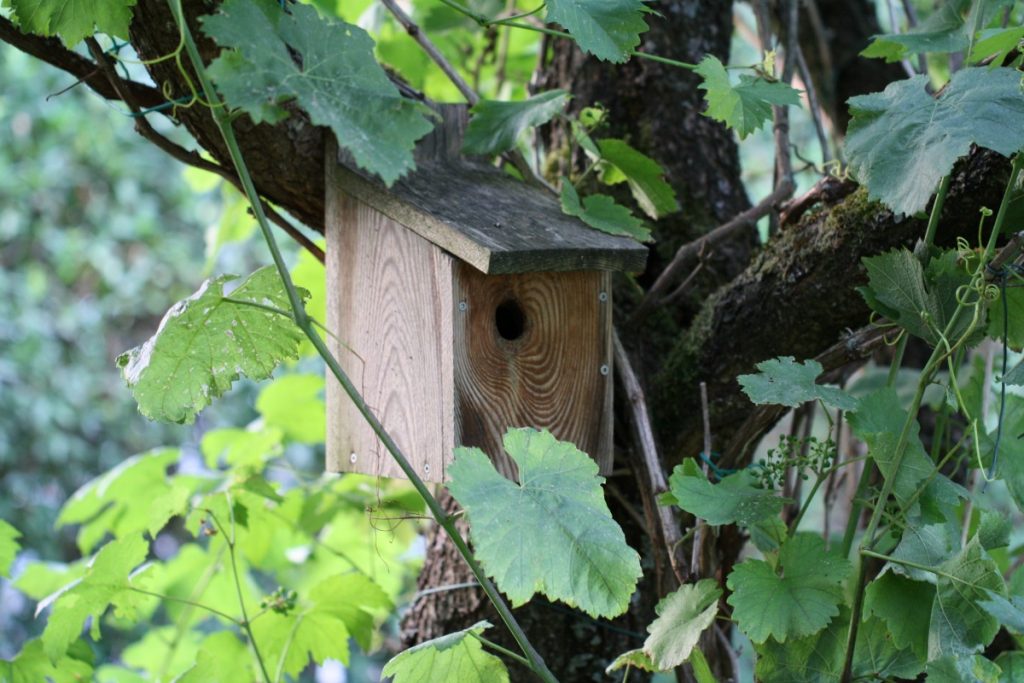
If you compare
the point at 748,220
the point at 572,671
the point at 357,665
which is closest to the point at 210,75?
the point at 748,220

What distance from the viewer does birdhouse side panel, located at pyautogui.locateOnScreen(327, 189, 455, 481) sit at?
4.15ft

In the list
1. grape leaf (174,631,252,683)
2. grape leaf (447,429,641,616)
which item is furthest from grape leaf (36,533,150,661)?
grape leaf (447,429,641,616)

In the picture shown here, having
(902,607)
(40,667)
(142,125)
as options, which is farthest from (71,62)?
(902,607)

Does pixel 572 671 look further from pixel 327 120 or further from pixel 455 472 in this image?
pixel 327 120

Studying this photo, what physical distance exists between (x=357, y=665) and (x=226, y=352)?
155 inches

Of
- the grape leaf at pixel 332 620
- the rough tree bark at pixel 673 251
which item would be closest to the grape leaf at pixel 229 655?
the grape leaf at pixel 332 620

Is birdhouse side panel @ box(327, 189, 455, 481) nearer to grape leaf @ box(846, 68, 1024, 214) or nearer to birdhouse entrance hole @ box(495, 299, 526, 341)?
birdhouse entrance hole @ box(495, 299, 526, 341)

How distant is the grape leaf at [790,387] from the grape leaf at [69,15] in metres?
0.77

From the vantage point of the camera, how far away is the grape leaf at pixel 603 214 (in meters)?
1.35

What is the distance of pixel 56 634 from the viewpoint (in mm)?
1401

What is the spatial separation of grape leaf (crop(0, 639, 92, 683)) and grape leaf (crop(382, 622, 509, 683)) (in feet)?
2.06

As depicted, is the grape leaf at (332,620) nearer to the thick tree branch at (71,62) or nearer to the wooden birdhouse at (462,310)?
the wooden birdhouse at (462,310)

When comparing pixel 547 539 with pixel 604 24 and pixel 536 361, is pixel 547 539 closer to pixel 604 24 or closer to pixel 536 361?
pixel 536 361

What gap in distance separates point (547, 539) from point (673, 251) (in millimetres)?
885
